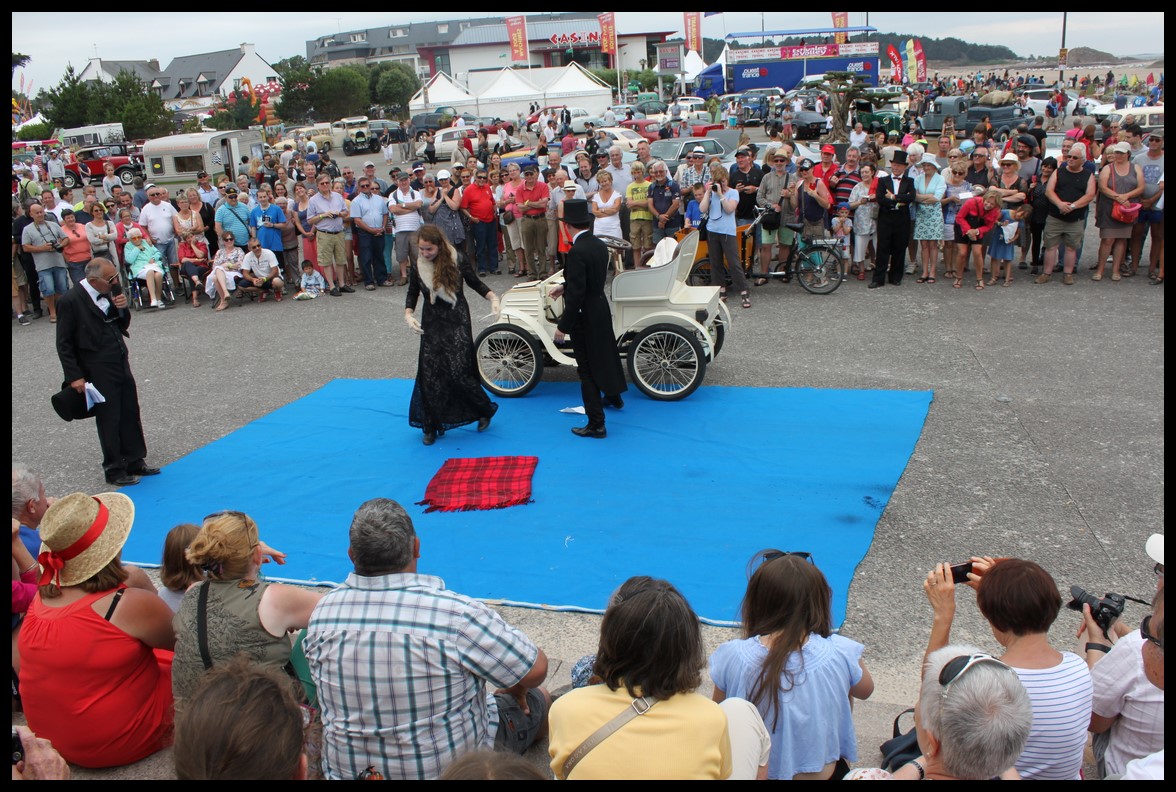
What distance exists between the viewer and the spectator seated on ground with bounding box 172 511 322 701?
305cm

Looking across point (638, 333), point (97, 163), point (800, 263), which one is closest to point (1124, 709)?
point (638, 333)

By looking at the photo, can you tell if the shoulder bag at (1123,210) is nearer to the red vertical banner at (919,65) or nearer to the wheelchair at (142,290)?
the wheelchair at (142,290)

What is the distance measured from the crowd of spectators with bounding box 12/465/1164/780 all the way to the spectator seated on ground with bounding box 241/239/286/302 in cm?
911

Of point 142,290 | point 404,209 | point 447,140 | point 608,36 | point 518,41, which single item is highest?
point 608,36

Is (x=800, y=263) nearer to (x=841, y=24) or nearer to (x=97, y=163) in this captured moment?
(x=97, y=163)

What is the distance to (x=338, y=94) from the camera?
5278cm

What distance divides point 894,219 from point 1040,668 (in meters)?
8.78

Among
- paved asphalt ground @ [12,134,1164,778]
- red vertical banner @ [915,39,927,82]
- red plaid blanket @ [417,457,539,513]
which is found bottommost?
paved asphalt ground @ [12,134,1164,778]

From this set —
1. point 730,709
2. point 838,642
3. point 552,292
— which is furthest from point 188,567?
point 552,292

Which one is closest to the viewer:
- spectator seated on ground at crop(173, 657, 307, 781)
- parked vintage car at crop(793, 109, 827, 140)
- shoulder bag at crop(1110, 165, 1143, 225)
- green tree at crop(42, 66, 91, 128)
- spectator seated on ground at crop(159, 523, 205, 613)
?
spectator seated on ground at crop(173, 657, 307, 781)

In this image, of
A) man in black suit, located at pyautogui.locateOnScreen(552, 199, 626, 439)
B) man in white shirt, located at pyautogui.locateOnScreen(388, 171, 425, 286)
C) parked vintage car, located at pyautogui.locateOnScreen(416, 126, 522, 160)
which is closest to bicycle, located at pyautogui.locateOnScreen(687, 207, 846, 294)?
man in white shirt, located at pyautogui.locateOnScreen(388, 171, 425, 286)

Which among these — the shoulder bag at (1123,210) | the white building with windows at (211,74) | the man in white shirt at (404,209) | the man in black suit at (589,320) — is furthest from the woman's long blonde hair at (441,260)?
the white building with windows at (211,74)

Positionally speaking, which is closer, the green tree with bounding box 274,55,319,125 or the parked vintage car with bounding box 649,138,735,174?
the parked vintage car with bounding box 649,138,735,174

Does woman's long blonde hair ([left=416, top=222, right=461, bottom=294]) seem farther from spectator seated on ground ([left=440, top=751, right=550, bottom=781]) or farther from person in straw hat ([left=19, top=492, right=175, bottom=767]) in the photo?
spectator seated on ground ([left=440, top=751, right=550, bottom=781])
